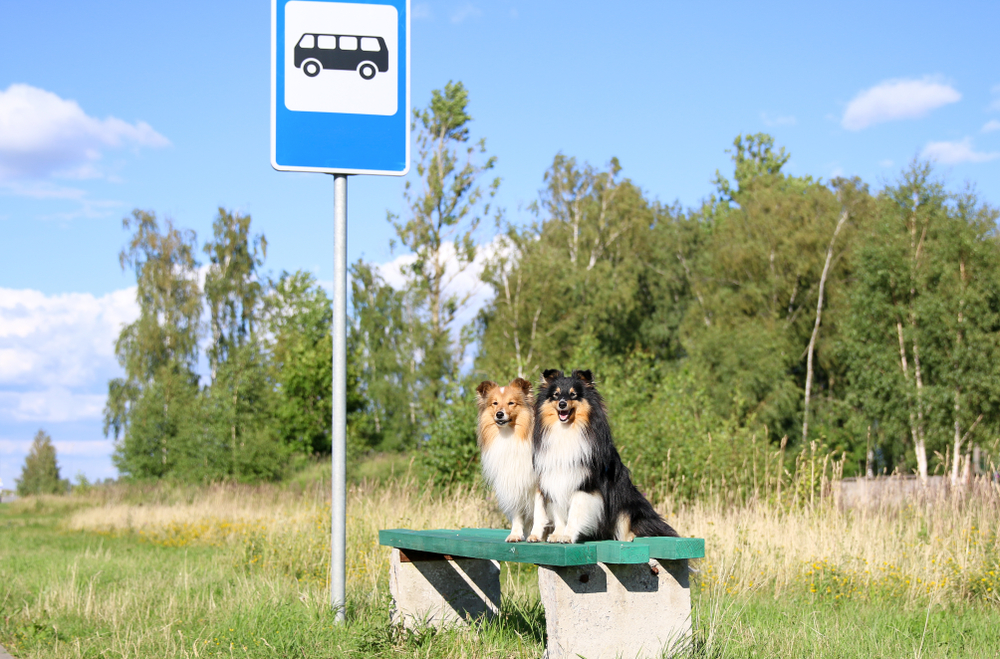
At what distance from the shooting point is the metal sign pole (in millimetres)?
4344

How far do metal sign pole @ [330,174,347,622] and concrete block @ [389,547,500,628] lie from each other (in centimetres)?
39

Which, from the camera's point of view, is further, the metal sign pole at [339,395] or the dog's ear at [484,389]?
the dog's ear at [484,389]

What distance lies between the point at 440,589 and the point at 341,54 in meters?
3.01

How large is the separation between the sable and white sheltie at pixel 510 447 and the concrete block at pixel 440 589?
26.1 inches

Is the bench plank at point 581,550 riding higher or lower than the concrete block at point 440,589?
higher

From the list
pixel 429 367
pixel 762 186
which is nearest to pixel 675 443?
pixel 429 367

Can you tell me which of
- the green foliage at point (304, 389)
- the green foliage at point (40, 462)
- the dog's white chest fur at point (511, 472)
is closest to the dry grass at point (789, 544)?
the dog's white chest fur at point (511, 472)

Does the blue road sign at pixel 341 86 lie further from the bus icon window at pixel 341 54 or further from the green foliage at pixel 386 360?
the green foliage at pixel 386 360

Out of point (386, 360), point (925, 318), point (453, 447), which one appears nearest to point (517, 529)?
point (453, 447)

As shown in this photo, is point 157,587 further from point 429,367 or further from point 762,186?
point 762,186

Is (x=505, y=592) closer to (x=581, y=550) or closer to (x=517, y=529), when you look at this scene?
(x=517, y=529)

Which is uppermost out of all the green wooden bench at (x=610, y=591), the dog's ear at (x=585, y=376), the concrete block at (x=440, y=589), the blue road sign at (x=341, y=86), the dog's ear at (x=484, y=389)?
the blue road sign at (x=341, y=86)

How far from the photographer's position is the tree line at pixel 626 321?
22.3 meters

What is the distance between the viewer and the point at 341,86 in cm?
452
